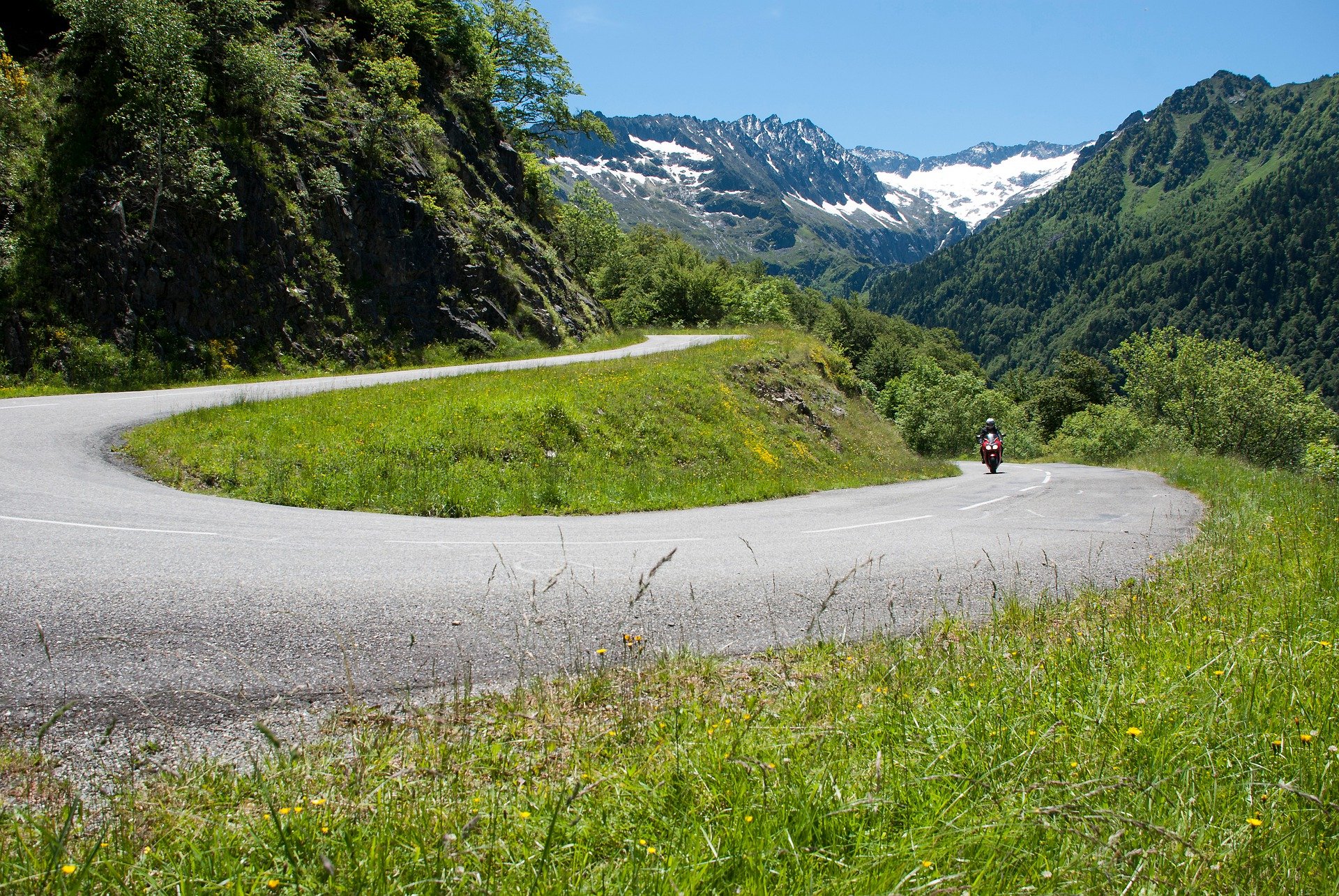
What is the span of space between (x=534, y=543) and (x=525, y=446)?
645cm

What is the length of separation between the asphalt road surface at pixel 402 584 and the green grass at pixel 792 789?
65cm

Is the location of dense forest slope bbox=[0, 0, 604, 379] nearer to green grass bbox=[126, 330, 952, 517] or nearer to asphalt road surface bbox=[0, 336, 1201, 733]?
green grass bbox=[126, 330, 952, 517]

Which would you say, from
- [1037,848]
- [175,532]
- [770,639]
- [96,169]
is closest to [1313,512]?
[770,639]

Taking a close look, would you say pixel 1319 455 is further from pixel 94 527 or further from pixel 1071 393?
pixel 94 527

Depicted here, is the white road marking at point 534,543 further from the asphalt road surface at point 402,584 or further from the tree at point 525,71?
the tree at point 525,71

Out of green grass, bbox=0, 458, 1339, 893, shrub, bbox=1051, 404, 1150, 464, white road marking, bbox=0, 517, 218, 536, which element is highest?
white road marking, bbox=0, 517, 218, 536

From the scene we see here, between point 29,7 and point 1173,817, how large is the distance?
118 feet

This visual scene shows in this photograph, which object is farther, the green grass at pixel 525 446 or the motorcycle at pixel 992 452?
the motorcycle at pixel 992 452

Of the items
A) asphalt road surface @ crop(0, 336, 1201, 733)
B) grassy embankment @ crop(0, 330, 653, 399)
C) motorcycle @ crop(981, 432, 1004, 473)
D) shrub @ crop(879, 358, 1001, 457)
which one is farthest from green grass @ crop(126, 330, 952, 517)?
shrub @ crop(879, 358, 1001, 457)

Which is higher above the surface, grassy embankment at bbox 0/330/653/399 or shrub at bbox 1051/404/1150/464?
grassy embankment at bbox 0/330/653/399

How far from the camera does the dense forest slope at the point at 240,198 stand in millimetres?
20297

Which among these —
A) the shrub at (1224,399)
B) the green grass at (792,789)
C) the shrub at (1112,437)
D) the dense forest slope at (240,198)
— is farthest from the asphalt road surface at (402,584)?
the shrub at (1224,399)

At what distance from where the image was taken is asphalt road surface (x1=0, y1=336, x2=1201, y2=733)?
408 centimetres

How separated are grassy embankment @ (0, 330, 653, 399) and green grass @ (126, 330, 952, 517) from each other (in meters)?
7.77
